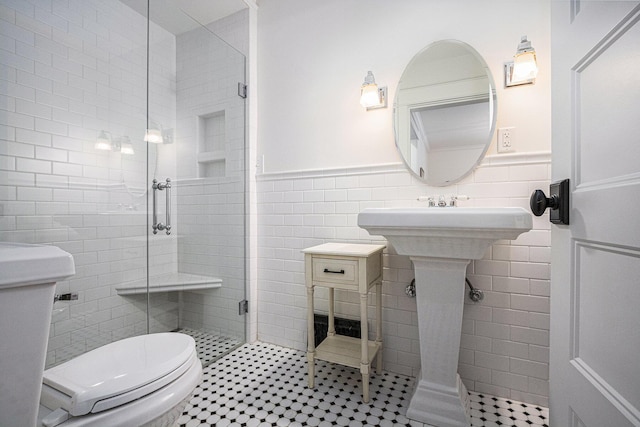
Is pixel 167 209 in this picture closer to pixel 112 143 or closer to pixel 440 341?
pixel 112 143

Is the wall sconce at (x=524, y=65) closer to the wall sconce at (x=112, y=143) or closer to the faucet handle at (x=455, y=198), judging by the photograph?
the faucet handle at (x=455, y=198)

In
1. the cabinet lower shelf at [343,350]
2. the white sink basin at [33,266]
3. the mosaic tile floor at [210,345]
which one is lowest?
the mosaic tile floor at [210,345]

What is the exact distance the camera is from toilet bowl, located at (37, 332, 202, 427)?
814mm

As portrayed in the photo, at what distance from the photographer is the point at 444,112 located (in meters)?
1.60

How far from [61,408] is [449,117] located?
1998 millimetres

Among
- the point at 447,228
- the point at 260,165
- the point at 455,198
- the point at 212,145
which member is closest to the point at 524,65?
the point at 455,198

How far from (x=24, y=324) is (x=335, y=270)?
3.67 feet

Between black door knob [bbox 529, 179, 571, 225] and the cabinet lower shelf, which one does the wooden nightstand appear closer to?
the cabinet lower shelf

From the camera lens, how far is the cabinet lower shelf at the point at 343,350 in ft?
5.00

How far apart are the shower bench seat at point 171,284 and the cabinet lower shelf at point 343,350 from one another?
2.84 feet

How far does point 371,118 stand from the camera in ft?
5.82

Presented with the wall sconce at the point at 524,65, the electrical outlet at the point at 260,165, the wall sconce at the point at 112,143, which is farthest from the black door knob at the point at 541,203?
the wall sconce at the point at 112,143

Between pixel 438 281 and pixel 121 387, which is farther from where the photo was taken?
pixel 438 281

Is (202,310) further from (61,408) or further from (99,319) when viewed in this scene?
(61,408)
